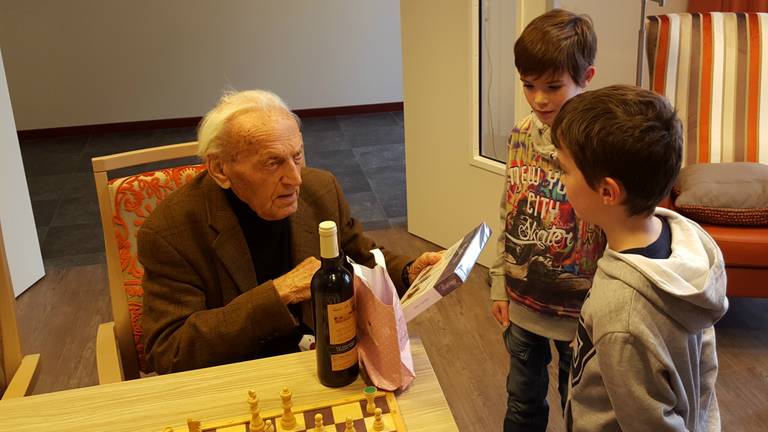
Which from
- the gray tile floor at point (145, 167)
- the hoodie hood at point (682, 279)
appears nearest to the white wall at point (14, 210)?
the gray tile floor at point (145, 167)

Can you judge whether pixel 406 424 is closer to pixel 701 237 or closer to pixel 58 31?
pixel 701 237

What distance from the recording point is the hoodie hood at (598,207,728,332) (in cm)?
105

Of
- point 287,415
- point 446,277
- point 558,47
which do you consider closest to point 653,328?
point 446,277

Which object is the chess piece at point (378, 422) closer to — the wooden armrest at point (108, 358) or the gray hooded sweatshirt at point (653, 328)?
the gray hooded sweatshirt at point (653, 328)

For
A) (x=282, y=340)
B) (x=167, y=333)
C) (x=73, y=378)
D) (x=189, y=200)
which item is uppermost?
(x=189, y=200)

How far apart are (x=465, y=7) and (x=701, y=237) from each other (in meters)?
2.10

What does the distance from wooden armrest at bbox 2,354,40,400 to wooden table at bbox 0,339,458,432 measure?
0.16 meters

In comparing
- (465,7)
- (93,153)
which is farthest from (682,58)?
(93,153)

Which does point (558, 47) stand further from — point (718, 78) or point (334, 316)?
point (718, 78)

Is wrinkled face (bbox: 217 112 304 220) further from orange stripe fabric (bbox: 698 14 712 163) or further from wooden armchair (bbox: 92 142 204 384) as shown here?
orange stripe fabric (bbox: 698 14 712 163)

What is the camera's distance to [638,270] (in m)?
1.07

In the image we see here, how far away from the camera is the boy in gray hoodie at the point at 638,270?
1062 mm

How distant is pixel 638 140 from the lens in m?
1.07

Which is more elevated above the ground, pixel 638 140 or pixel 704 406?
pixel 638 140
